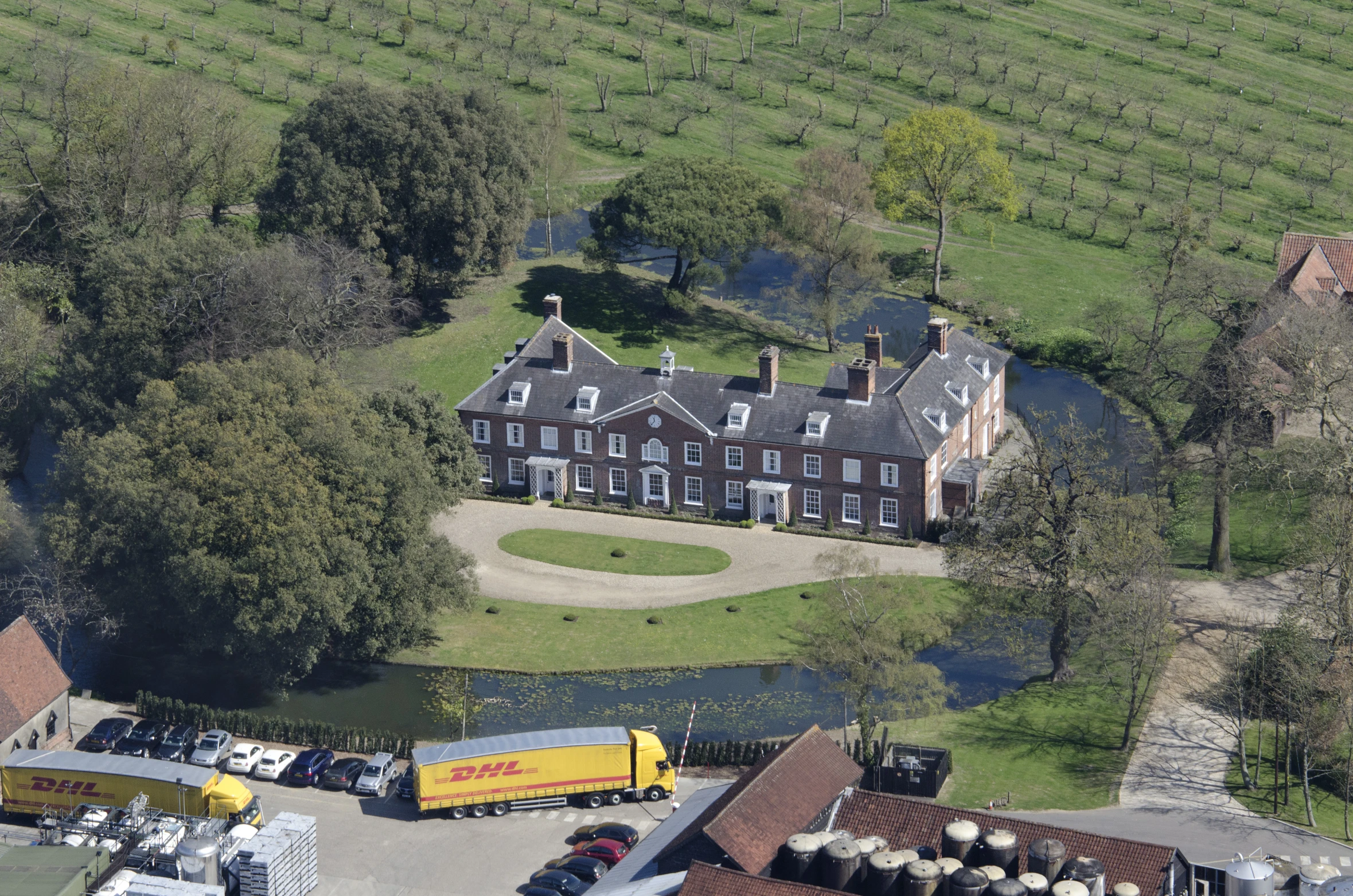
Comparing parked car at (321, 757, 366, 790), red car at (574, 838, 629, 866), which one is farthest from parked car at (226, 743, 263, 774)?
red car at (574, 838, 629, 866)

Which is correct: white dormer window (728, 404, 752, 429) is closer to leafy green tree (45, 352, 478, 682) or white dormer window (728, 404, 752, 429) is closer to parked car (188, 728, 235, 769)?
leafy green tree (45, 352, 478, 682)

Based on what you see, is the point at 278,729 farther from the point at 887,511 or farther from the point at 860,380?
the point at 860,380

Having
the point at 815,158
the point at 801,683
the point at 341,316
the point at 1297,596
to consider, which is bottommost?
the point at 801,683

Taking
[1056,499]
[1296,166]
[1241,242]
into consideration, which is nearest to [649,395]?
[1056,499]

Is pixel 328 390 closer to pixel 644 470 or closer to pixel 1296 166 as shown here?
pixel 644 470

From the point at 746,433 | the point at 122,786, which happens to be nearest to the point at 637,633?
the point at 746,433

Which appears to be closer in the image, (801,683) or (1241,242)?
(801,683)

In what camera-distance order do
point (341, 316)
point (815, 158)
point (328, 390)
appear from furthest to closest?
point (815, 158), point (341, 316), point (328, 390)
